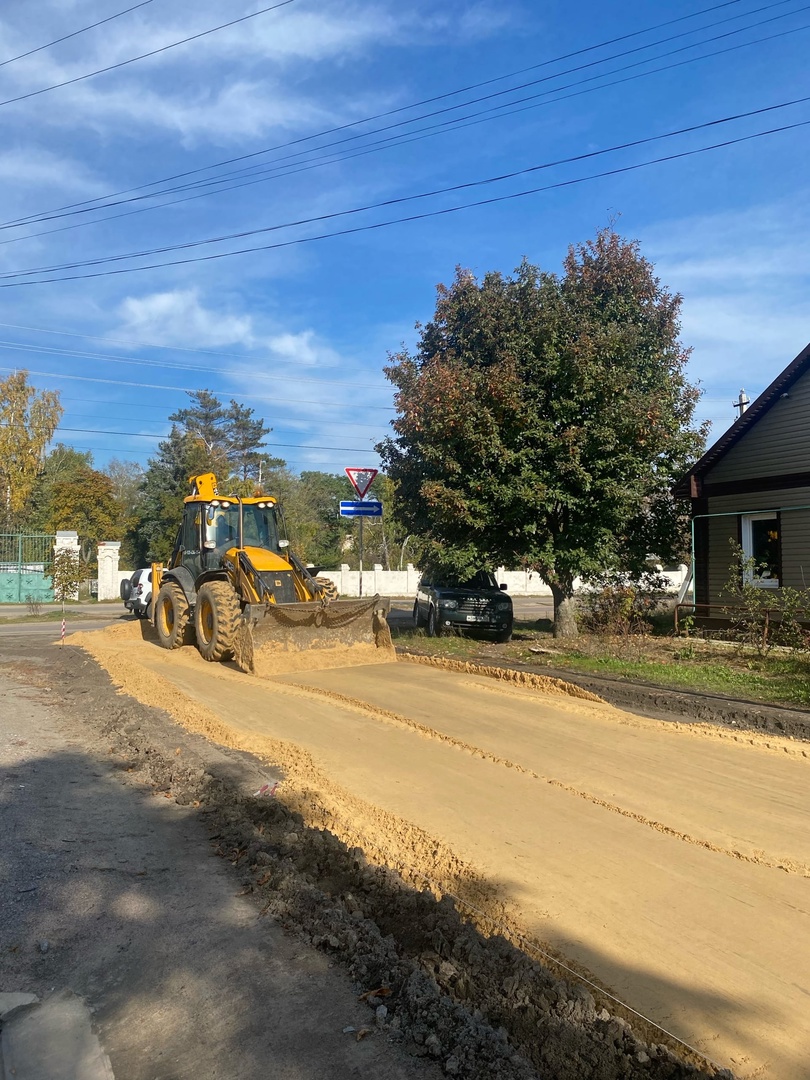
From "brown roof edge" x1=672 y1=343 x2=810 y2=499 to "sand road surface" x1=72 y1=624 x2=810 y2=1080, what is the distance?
335 inches

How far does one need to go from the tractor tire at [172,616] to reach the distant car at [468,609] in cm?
540

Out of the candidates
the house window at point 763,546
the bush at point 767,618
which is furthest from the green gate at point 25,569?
the bush at point 767,618

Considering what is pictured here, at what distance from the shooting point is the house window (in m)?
16.3

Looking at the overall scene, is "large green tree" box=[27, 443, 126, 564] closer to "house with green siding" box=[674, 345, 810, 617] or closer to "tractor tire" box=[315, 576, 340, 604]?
"tractor tire" box=[315, 576, 340, 604]

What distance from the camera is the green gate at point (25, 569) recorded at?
3359 cm

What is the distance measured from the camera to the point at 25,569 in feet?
111

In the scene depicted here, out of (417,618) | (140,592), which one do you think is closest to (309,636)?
(417,618)

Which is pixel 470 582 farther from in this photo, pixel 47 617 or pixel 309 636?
pixel 47 617

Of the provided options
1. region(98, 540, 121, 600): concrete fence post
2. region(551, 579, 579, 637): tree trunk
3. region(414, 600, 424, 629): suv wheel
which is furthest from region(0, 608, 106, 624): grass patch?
region(551, 579, 579, 637): tree trunk

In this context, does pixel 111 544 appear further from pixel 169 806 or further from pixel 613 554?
pixel 169 806

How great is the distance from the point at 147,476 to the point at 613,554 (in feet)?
144

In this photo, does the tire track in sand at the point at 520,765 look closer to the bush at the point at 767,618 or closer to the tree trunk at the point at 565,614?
the tree trunk at the point at 565,614

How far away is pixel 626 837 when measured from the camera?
546cm

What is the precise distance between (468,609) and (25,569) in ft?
77.5
